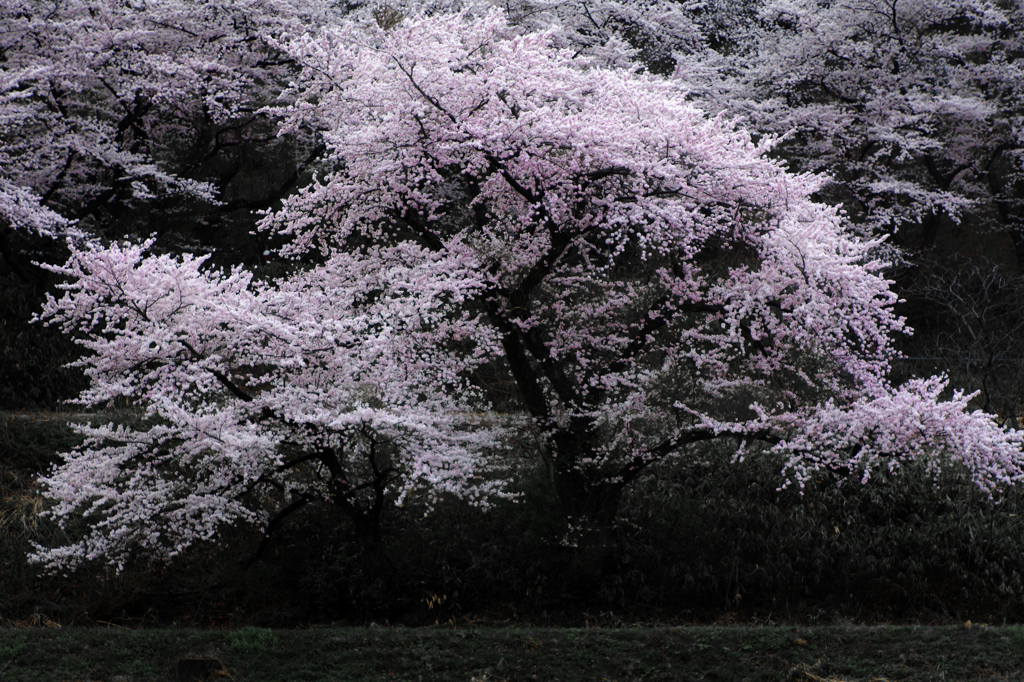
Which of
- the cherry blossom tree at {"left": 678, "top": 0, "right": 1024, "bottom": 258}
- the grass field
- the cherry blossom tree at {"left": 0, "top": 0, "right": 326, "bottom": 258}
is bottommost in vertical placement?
the grass field

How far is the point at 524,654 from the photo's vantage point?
6.21 m

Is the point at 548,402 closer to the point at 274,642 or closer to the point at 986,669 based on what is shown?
the point at 274,642

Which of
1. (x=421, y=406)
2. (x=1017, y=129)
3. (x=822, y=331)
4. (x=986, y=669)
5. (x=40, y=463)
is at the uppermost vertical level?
(x=1017, y=129)

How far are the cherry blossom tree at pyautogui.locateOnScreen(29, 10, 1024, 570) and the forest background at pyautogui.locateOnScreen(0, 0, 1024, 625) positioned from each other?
2.30ft

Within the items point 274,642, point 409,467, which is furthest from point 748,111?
point 274,642

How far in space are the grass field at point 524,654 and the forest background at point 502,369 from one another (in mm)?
1050

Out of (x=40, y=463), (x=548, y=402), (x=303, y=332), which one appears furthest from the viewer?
(x=40, y=463)

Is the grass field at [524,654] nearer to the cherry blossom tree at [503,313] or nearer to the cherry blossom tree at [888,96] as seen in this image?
the cherry blossom tree at [503,313]

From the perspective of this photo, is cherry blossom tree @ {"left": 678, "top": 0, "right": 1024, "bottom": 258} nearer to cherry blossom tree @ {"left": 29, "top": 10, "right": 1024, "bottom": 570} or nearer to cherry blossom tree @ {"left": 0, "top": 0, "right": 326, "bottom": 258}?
cherry blossom tree @ {"left": 0, "top": 0, "right": 326, "bottom": 258}

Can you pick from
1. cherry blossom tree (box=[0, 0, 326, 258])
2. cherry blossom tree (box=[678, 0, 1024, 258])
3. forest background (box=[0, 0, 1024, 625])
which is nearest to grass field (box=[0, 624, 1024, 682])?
forest background (box=[0, 0, 1024, 625])

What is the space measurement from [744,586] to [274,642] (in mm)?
4354

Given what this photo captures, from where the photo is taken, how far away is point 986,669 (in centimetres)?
589

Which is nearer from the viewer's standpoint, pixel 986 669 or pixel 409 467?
pixel 986 669

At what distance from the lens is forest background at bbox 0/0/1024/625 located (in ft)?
25.4
